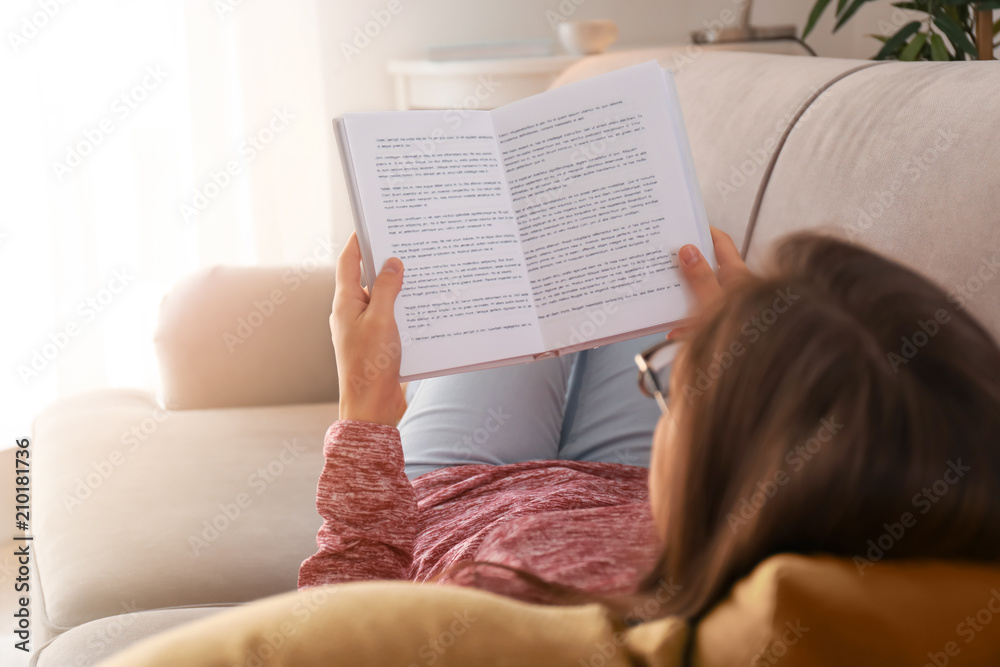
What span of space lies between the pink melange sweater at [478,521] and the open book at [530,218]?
4.0 inches

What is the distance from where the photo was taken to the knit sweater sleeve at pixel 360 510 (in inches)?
29.1

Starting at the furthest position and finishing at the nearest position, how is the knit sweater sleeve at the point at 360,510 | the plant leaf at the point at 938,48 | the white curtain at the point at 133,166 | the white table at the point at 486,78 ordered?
the white table at the point at 486,78, the white curtain at the point at 133,166, the plant leaf at the point at 938,48, the knit sweater sleeve at the point at 360,510

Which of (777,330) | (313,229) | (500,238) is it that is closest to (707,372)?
(777,330)

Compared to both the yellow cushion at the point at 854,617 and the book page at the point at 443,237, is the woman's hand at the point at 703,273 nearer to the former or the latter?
the book page at the point at 443,237

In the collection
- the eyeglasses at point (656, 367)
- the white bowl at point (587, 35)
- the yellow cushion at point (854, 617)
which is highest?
the white bowl at point (587, 35)

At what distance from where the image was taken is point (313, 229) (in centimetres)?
245

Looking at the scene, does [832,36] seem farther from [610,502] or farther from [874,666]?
[874,666]

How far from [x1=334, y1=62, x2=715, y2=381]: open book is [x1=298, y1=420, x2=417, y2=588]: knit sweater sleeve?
0.25 ft

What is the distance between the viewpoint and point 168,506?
3.66 feet

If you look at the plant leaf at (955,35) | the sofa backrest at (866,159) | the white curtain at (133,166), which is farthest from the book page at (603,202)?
the white curtain at (133,166)

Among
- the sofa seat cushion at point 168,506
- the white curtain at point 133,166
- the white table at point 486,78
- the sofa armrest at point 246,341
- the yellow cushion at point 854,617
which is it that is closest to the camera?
the yellow cushion at point 854,617

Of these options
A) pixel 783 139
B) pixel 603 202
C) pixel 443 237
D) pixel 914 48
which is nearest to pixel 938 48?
pixel 914 48

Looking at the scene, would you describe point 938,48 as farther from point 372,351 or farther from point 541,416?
point 372,351

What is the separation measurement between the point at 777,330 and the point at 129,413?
4.12 ft
